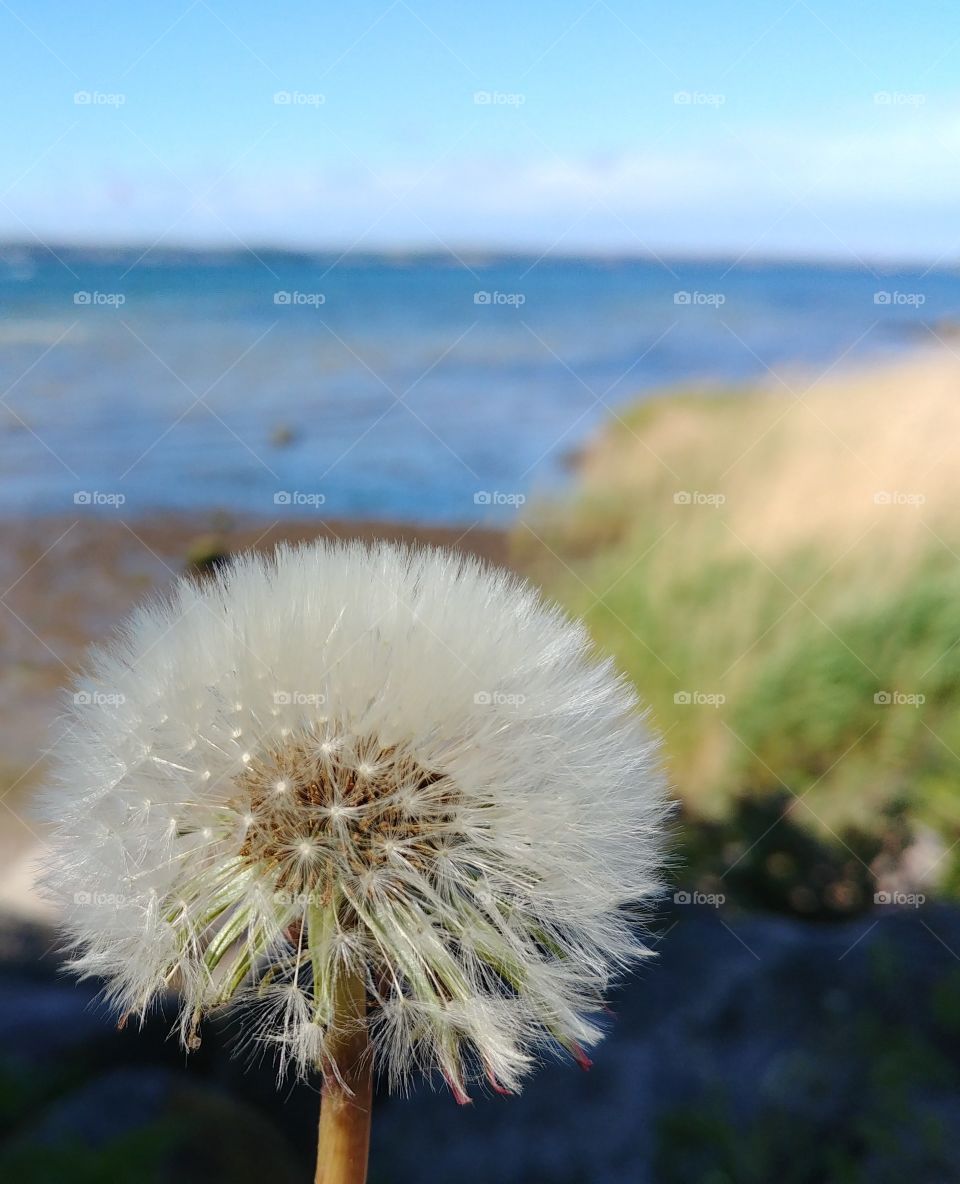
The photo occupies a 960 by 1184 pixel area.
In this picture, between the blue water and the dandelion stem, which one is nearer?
the dandelion stem

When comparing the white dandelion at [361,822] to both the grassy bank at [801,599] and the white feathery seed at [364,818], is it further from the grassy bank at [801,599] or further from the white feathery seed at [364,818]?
the grassy bank at [801,599]

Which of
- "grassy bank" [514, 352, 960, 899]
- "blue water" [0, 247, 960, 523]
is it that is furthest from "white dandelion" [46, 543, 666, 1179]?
"grassy bank" [514, 352, 960, 899]

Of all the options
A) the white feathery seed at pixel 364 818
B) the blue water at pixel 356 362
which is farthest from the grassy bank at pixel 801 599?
the white feathery seed at pixel 364 818

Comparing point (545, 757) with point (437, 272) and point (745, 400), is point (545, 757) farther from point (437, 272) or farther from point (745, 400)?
point (437, 272)

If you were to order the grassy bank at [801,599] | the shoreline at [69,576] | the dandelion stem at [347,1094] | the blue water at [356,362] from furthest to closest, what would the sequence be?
the blue water at [356,362] → the shoreline at [69,576] → the grassy bank at [801,599] → the dandelion stem at [347,1094]

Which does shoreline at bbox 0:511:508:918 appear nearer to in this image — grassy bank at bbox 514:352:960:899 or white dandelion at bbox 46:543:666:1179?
grassy bank at bbox 514:352:960:899

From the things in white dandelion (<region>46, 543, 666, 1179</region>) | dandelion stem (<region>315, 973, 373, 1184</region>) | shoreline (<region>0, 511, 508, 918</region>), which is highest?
white dandelion (<region>46, 543, 666, 1179</region>)

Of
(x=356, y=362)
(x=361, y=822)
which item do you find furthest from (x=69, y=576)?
(x=361, y=822)
